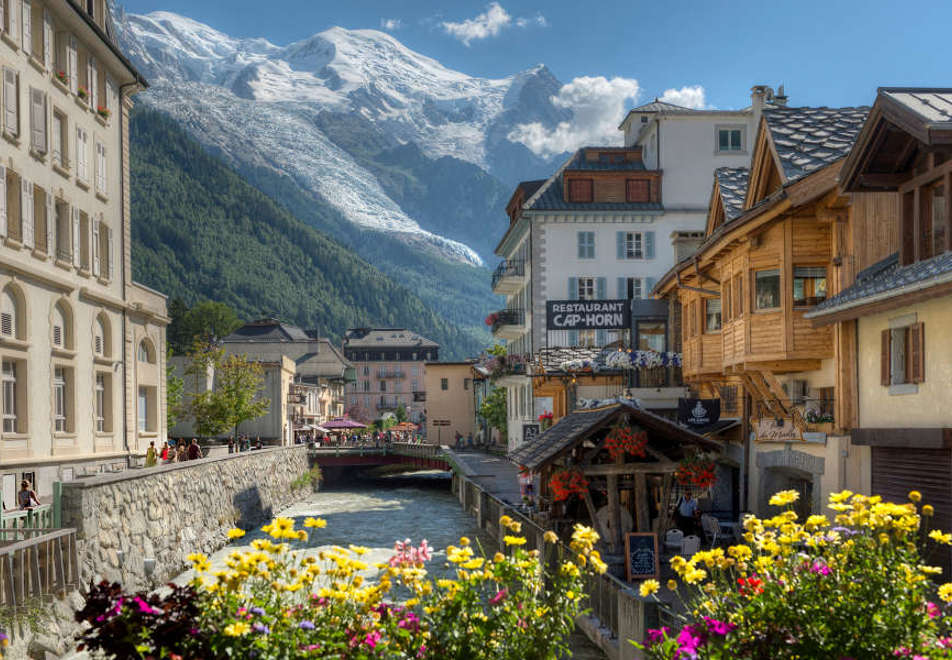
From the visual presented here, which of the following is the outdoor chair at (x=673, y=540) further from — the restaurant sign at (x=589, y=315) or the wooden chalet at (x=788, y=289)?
the restaurant sign at (x=589, y=315)

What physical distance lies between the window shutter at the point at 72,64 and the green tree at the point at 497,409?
146 feet

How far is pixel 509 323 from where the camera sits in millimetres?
60406

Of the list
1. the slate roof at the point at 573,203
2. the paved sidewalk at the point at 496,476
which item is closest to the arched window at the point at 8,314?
the paved sidewalk at the point at 496,476

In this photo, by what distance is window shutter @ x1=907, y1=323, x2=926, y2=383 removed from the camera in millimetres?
15797

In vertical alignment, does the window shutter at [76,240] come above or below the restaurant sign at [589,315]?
above

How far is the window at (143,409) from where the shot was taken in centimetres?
3906

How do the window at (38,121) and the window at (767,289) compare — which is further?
the window at (38,121)

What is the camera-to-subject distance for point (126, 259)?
36.7 meters

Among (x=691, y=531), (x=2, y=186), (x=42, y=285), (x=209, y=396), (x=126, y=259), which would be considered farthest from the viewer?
(x=209, y=396)

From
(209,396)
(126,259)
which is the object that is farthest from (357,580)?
(209,396)

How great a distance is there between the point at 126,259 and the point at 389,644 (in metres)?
32.7

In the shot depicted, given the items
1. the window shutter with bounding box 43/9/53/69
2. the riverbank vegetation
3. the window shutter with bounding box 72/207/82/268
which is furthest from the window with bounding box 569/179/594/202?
the riverbank vegetation

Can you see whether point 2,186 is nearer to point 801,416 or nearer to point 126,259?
point 126,259

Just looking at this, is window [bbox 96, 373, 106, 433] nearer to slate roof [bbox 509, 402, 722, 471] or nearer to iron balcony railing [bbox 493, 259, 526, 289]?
slate roof [bbox 509, 402, 722, 471]
